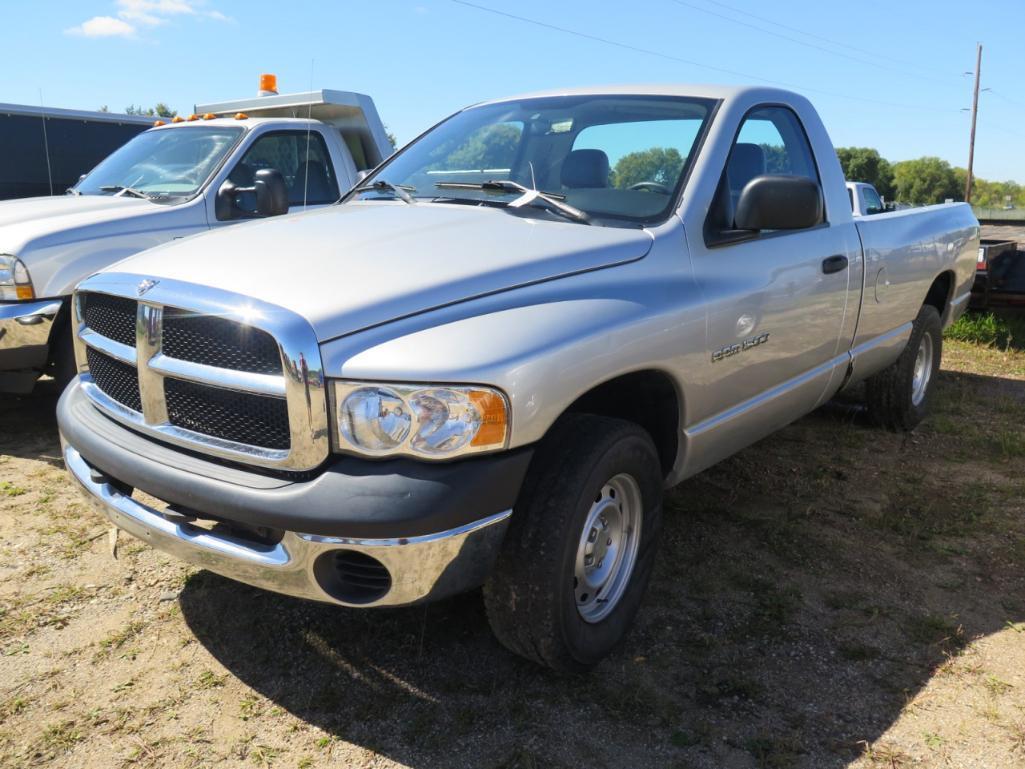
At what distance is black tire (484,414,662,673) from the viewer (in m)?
2.47

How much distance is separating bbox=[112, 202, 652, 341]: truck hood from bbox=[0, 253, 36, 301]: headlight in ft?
6.77

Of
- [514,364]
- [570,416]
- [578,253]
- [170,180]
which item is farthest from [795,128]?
[170,180]

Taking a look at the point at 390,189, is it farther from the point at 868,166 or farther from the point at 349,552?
the point at 868,166

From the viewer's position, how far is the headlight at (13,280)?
4.63 m

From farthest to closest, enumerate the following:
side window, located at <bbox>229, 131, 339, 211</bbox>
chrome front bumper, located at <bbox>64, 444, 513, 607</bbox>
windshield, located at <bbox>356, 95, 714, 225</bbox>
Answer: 1. side window, located at <bbox>229, 131, 339, 211</bbox>
2. windshield, located at <bbox>356, 95, 714, 225</bbox>
3. chrome front bumper, located at <bbox>64, 444, 513, 607</bbox>

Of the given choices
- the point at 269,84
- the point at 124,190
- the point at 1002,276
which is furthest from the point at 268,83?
the point at 1002,276

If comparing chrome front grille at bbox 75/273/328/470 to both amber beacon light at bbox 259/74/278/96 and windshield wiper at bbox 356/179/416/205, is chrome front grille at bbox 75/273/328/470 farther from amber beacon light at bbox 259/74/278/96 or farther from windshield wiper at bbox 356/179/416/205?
amber beacon light at bbox 259/74/278/96

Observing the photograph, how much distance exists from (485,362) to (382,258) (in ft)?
2.00

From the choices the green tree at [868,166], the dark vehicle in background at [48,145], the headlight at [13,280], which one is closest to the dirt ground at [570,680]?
the headlight at [13,280]

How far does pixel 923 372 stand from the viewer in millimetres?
5762

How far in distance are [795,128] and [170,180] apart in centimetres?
383

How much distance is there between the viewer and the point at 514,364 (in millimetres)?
2320

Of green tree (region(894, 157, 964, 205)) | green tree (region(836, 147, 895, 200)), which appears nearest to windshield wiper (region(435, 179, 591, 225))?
green tree (region(836, 147, 895, 200))

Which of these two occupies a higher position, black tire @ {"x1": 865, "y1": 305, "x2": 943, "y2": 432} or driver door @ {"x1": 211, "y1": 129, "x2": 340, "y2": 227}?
driver door @ {"x1": 211, "y1": 129, "x2": 340, "y2": 227}
